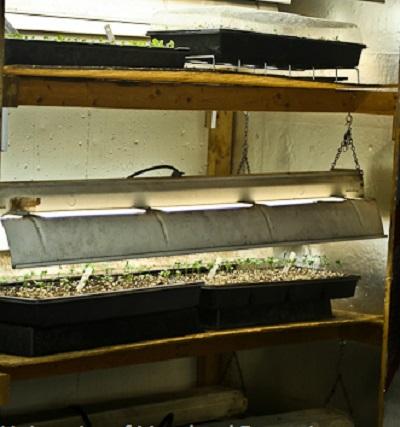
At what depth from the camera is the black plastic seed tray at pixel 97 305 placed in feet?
13.5

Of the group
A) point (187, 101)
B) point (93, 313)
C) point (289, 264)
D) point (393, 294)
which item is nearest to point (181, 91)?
point (187, 101)

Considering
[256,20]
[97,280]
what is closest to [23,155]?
[97,280]

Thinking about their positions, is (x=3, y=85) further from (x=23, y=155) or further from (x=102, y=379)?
(x=102, y=379)

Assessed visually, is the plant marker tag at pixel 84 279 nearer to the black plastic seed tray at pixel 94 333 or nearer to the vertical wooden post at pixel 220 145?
the black plastic seed tray at pixel 94 333

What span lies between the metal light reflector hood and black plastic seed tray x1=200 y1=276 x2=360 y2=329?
18 cm

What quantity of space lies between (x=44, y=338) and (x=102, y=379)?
142 cm

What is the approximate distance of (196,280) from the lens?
4734 mm

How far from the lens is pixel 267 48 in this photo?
15.6 feet

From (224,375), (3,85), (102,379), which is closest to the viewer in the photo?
(3,85)

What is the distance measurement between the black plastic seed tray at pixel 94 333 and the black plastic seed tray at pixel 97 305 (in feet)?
0.10

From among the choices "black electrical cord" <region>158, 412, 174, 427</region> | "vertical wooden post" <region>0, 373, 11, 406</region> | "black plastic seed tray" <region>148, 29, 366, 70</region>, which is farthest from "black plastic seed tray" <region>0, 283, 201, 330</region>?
"black plastic seed tray" <region>148, 29, 366, 70</region>

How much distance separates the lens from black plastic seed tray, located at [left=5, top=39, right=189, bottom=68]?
13.3 ft

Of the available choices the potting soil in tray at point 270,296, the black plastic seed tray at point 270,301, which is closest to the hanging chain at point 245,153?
the potting soil in tray at point 270,296

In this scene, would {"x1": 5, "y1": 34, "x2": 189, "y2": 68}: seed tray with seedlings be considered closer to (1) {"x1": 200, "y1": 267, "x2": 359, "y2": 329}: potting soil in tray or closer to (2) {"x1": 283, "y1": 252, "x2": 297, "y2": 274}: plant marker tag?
(1) {"x1": 200, "y1": 267, "x2": 359, "y2": 329}: potting soil in tray
